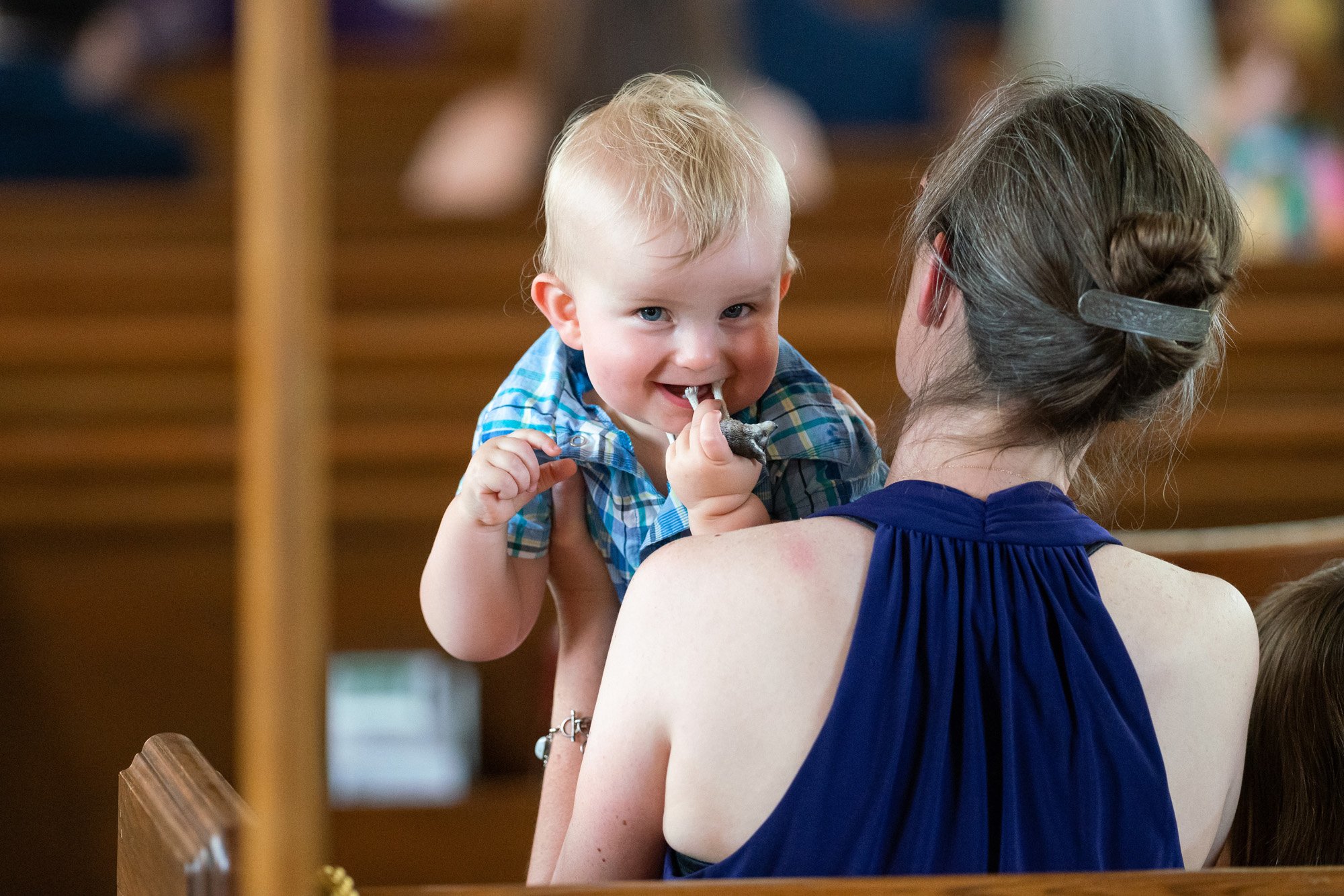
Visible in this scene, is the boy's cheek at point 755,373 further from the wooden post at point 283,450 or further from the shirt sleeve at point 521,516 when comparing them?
the wooden post at point 283,450

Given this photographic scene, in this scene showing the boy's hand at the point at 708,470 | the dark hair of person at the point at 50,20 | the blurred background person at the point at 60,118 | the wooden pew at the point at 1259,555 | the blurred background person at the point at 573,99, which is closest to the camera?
the boy's hand at the point at 708,470

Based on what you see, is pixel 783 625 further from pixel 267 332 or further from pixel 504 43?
pixel 504 43

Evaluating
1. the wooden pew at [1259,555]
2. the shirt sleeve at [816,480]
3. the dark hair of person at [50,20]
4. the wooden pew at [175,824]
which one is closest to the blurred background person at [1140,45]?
the wooden pew at [1259,555]

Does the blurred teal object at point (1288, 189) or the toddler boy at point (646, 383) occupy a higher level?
the blurred teal object at point (1288, 189)

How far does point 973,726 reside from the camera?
0.99 meters

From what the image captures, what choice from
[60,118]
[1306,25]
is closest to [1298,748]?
[60,118]

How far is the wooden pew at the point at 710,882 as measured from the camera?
2.91 ft

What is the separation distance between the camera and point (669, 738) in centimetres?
98

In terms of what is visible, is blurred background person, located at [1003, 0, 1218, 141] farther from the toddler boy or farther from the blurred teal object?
the toddler boy

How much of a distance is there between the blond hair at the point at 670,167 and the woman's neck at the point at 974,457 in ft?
0.71

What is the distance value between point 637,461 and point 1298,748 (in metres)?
0.60

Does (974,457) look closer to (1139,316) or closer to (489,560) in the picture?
(1139,316)

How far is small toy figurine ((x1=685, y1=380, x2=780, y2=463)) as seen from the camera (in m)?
1.11

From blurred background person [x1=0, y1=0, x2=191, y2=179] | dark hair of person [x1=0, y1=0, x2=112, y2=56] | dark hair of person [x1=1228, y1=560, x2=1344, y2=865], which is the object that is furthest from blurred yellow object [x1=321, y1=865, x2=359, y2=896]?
dark hair of person [x1=0, y1=0, x2=112, y2=56]
